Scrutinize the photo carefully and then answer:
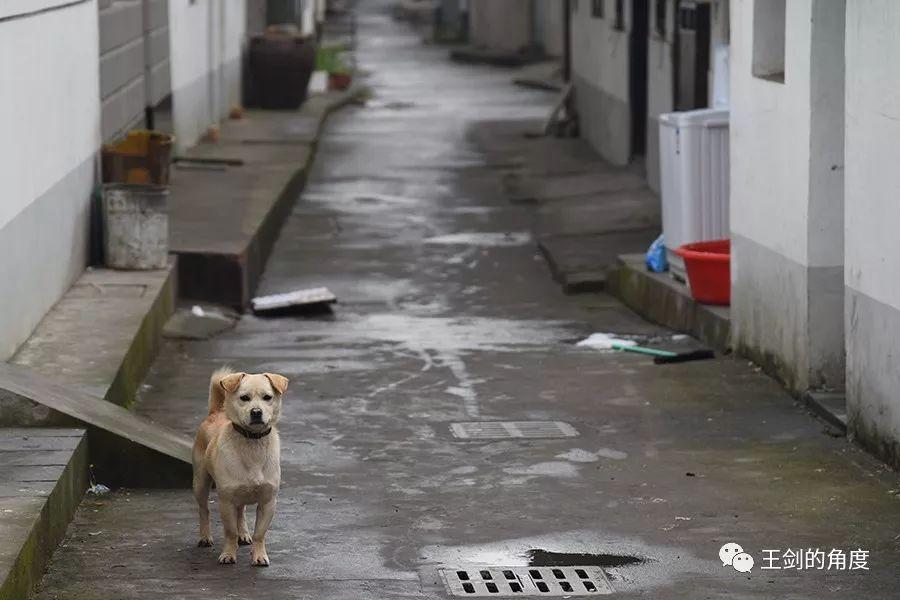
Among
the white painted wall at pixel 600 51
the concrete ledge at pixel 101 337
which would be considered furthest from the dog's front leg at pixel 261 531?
the white painted wall at pixel 600 51

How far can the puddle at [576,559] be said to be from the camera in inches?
287

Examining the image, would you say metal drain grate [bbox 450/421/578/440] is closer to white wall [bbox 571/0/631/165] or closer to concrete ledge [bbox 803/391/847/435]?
concrete ledge [bbox 803/391/847/435]

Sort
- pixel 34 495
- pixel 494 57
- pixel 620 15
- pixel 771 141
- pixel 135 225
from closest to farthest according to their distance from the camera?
1. pixel 34 495
2. pixel 771 141
3. pixel 135 225
4. pixel 620 15
5. pixel 494 57

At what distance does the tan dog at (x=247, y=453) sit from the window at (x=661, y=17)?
12386 millimetres

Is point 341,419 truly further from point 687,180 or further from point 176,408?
point 687,180

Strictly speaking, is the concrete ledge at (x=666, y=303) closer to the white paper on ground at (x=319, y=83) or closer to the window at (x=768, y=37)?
the window at (x=768, y=37)

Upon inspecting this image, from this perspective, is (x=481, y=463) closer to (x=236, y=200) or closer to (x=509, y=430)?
(x=509, y=430)

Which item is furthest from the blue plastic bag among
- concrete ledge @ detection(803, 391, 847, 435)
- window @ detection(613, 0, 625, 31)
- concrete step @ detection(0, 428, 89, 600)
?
window @ detection(613, 0, 625, 31)

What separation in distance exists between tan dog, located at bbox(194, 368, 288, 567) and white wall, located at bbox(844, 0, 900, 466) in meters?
3.22

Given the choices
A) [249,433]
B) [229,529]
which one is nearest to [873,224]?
[249,433]

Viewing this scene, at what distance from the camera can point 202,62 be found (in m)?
23.2

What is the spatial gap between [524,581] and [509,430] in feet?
9.55

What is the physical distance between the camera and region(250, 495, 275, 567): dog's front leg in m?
7.10

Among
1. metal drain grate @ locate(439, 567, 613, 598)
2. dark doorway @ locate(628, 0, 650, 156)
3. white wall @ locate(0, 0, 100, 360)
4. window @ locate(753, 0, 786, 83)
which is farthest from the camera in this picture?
dark doorway @ locate(628, 0, 650, 156)
